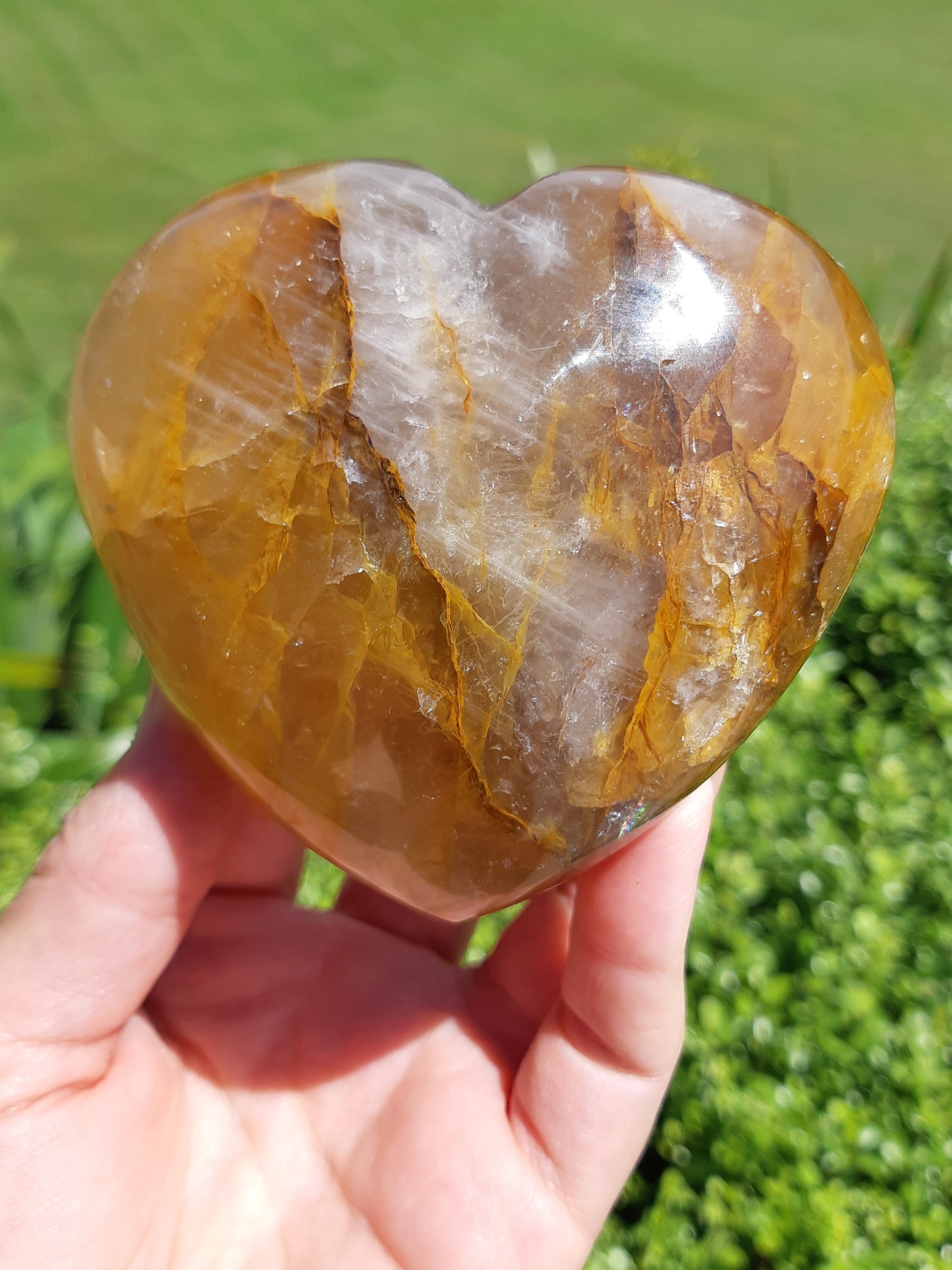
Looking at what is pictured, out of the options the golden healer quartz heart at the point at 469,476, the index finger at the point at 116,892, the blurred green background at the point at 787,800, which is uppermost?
the golden healer quartz heart at the point at 469,476

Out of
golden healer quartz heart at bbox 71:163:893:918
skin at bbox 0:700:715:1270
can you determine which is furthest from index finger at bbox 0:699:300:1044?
golden healer quartz heart at bbox 71:163:893:918

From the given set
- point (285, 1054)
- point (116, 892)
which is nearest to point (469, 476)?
point (116, 892)

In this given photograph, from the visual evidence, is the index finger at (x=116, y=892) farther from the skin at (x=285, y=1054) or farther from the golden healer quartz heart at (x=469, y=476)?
the golden healer quartz heart at (x=469, y=476)

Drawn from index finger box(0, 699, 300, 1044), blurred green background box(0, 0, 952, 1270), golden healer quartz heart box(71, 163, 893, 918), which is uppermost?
golden healer quartz heart box(71, 163, 893, 918)

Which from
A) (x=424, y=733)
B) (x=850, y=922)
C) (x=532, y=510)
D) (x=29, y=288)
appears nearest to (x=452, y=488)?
(x=532, y=510)

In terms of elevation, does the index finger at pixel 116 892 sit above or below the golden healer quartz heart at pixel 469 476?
below

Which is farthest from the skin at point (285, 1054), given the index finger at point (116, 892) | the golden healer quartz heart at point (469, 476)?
the golden healer quartz heart at point (469, 476)

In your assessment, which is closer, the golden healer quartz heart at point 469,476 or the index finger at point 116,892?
Answer: the golden healer quartz heart at point 469,476

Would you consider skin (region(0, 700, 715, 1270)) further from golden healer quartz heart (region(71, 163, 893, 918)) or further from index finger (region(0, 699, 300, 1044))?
golden healer quartz heart (region(71, 163, 893, 918))
